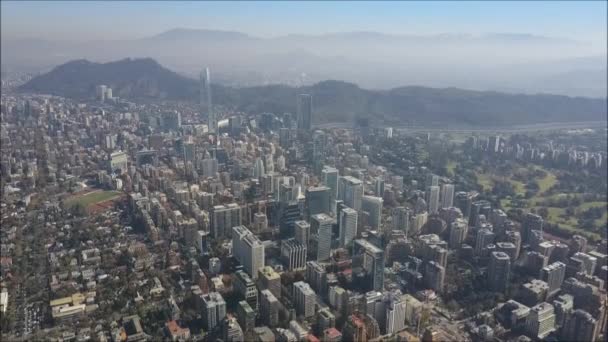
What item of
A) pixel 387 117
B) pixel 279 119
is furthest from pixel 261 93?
pixel 387 117

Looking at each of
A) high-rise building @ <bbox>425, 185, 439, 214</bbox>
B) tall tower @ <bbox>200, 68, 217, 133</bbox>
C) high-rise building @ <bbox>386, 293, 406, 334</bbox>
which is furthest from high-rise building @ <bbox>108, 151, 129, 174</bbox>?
high-rise building @ <bbox>386, 293, 406, 334</bbox>

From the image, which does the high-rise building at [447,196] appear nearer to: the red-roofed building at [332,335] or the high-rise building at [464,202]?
the high-rise building at [464,202]

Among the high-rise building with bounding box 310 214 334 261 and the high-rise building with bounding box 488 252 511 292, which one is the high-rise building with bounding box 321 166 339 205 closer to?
the high-rise building with bounding box 310 214 334 261

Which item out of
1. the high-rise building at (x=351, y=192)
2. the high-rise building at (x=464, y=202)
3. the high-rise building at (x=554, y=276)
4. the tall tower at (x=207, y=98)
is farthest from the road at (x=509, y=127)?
the high-rise building at (x=554, y=276)

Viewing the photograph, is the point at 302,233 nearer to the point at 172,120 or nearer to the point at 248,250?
the point at 248,250

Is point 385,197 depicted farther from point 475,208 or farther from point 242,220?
point 242,220

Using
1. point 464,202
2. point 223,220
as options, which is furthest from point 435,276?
point 223,220
